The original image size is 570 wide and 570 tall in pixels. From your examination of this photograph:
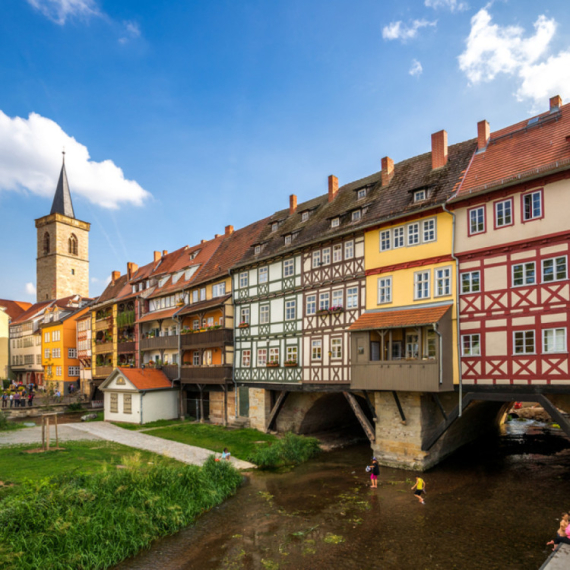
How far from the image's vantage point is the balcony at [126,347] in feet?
129

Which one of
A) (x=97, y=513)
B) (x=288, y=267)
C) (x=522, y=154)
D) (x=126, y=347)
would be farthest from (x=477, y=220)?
(x=126, y=347)

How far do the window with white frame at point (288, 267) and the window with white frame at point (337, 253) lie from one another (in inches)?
123

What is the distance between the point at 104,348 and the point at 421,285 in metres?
34.5

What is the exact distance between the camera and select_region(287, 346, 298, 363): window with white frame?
24906mm

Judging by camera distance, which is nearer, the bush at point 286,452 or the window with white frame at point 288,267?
the bush at point 286,452

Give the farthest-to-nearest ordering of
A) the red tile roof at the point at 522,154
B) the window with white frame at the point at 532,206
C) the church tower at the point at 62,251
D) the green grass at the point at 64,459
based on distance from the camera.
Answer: the church tower at the point at 62,251 → the green grass at the point at 64,459 → the red tile roof at the point at 522,154 → the window with white frame at the point at 532,206

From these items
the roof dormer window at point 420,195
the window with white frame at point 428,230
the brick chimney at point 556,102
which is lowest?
the window with white frame at point 428,230

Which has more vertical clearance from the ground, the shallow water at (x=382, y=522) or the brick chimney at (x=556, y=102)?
the brick chimney at (x=556, y=102)

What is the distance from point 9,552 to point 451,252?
17.3m

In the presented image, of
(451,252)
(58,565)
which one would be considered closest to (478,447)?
(451,252)

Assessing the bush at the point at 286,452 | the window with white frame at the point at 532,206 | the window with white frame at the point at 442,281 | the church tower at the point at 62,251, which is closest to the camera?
the window with white frame at the point at 532,206

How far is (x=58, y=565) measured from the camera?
11.3 meters

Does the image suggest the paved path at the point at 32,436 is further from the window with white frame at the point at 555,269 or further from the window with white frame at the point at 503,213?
the window with white frame at the point at 555,269

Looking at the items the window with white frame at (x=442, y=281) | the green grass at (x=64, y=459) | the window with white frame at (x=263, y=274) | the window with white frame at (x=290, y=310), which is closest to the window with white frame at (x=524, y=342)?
the window with white frame at (x=442, y=281)
